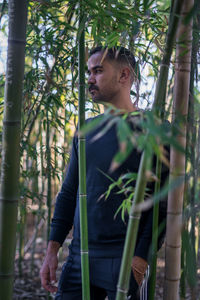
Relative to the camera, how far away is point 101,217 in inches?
60.2

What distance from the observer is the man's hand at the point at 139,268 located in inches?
53.5

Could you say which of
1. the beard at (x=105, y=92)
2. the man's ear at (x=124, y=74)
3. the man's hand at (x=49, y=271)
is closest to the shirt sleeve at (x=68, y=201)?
the man's hand at (x=49, y=271)

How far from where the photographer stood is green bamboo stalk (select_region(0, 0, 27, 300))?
4.07ft

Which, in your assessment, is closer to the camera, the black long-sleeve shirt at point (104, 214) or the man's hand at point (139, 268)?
the man's hand at point (139, 268)

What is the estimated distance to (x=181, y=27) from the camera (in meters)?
1.00

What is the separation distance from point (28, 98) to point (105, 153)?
459 millimetres

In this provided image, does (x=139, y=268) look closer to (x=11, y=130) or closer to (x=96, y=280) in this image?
(x=96, y=280)

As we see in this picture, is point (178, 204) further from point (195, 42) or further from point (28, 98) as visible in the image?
point (28, 98)

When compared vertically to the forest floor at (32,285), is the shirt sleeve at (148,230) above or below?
above

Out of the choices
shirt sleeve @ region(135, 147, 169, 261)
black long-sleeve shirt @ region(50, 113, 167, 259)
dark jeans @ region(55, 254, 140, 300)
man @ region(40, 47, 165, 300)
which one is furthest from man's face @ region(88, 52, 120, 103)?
dark jeans @ region(55, 254, 140, 300)

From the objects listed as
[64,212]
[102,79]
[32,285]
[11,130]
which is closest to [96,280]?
[64,212]

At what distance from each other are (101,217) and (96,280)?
0.79ft

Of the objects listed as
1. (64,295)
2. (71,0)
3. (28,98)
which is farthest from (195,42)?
(64,295)

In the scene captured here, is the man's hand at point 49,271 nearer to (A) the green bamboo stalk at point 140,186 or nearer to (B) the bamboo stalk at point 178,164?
(B) the bamboo stalk at point 178,164
